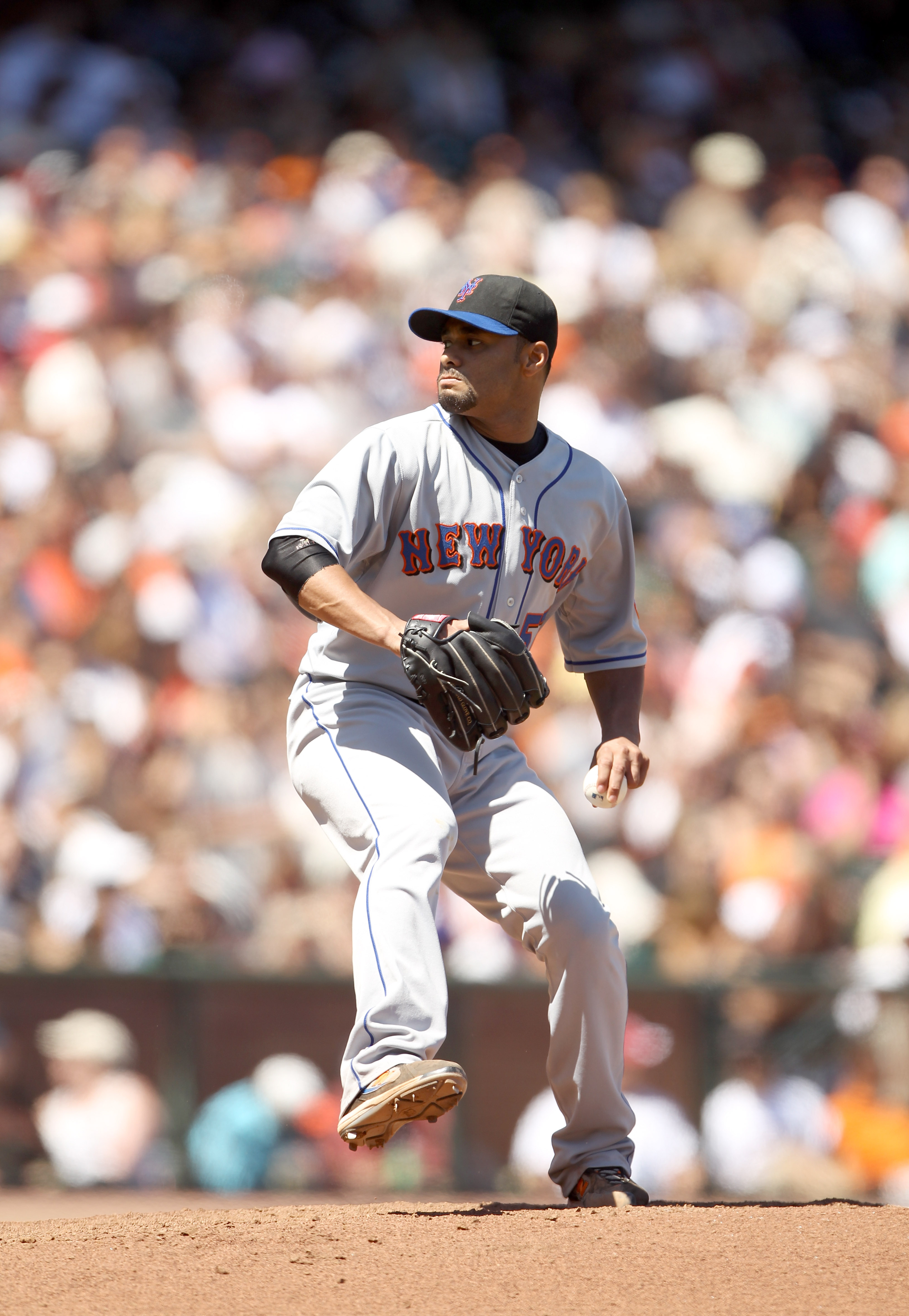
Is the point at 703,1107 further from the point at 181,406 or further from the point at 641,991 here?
the point at 181,406

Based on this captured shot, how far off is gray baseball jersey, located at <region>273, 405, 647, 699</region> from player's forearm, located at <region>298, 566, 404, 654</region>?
105 millimetres

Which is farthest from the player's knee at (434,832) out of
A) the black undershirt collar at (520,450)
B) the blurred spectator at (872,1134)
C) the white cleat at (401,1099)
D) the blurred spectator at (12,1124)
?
the blurred spectator at (12,1124)

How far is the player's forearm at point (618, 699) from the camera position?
129 inches

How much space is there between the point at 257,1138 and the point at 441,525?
2.45 metres

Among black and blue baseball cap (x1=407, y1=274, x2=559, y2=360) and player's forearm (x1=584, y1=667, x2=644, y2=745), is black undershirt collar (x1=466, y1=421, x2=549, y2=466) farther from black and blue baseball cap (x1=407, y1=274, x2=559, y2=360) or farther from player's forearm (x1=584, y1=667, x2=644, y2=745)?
player's forearm (x1=584, y1=667, x2=644, y2=745)

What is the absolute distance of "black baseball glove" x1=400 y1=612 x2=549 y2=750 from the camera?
274 centimetres

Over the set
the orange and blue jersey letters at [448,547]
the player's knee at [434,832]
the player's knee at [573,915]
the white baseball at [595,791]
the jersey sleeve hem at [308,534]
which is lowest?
the player's knee at [573,915]

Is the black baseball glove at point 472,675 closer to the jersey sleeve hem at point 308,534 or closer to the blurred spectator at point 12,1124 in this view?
the jersey sleeve hem at point 308,534

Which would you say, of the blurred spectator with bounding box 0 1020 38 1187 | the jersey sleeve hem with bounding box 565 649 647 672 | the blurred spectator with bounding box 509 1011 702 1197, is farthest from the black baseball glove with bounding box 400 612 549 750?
the blurred spectator with bounding box 0 1020 38 1187

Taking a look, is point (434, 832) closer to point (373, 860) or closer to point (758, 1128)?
point (373, 860)

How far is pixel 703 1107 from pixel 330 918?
1338 mm

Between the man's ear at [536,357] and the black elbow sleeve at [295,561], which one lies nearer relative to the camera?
the black elbow sleeve at [295,561]

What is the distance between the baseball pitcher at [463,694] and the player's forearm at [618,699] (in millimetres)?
14

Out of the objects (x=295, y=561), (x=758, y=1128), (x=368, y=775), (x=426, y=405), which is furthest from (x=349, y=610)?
(x=426, y=405)
